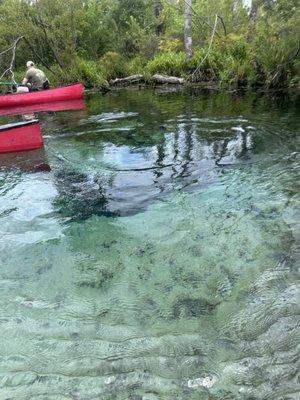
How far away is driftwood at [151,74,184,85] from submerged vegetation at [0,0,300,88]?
0.36 meters

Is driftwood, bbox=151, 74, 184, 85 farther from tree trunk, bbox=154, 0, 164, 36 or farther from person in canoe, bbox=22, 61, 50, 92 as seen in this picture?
tree trunk, bbox=154, 0, 164, 36

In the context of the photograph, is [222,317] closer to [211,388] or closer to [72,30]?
[211,388]

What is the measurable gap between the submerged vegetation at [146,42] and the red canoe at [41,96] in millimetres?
5054

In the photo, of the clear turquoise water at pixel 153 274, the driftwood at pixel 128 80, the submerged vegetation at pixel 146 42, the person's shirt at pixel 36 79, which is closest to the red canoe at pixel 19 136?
the clear turquoise water at pixel 153 274

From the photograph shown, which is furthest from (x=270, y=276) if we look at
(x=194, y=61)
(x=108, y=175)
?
(x=194, y=61)

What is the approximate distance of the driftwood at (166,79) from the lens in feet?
67.4

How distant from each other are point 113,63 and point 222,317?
21.8 m

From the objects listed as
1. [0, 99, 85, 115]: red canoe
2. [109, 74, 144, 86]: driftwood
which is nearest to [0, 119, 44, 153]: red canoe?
[0, 99, 85, 115]: red canoe

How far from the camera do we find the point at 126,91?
2069 centimetres

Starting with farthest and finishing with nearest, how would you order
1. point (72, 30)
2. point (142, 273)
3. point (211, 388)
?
point (72, 30) < point (142, 273) < point (211, 388)

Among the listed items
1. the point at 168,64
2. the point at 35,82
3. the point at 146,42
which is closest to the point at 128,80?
the point at 168,64

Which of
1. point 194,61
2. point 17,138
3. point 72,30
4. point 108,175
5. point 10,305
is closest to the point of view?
point 10,305

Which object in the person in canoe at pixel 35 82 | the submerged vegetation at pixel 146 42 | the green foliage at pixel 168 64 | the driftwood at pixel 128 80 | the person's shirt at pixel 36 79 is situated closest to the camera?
the submerged vegetation at pixel 146 42

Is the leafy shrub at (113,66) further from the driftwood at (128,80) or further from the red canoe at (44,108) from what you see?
the red canoe at (44,108)
